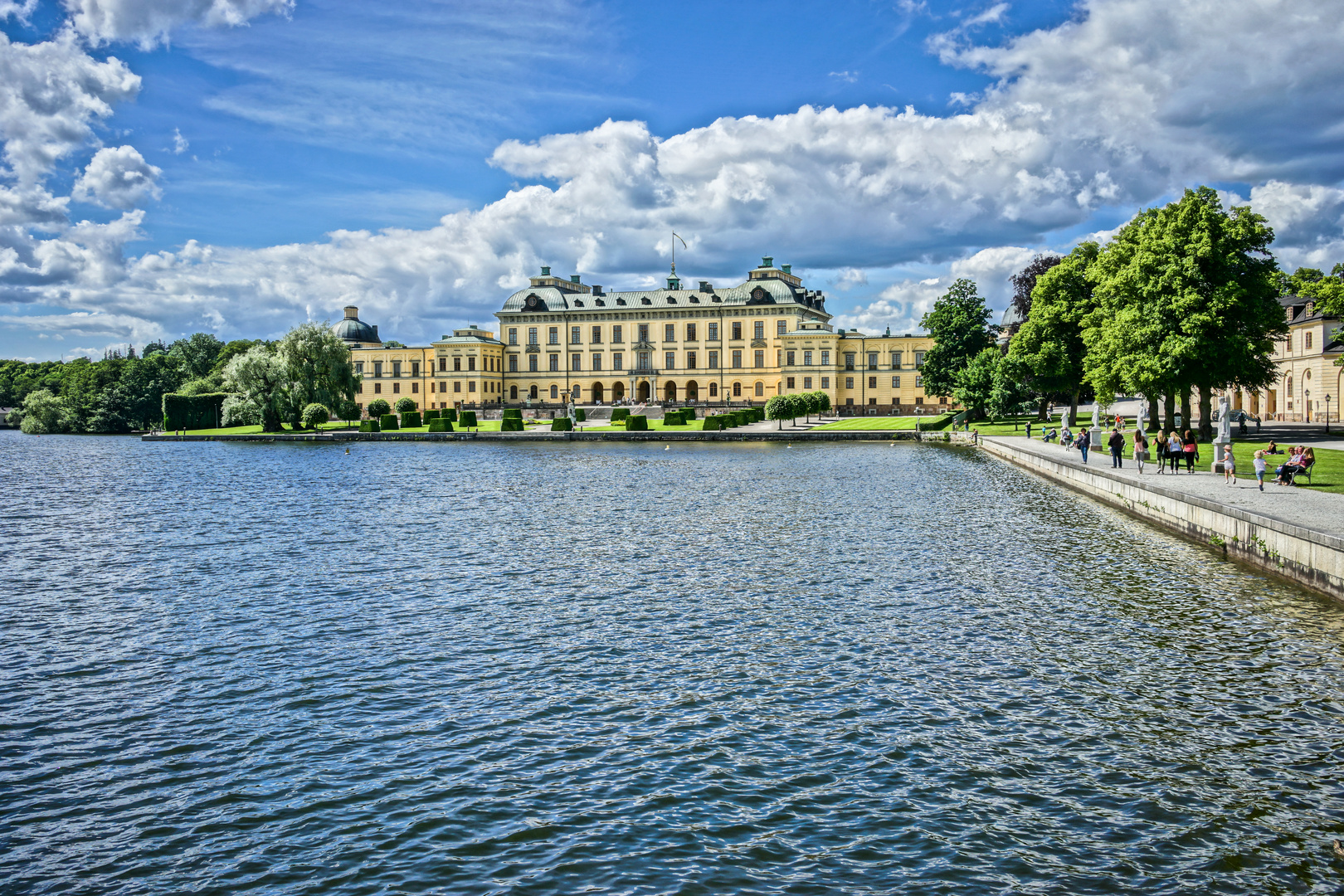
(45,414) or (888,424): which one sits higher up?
(45,414)

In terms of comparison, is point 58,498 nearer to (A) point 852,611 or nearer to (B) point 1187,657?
(A) point 852,611

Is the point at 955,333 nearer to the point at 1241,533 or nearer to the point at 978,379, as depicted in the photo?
the point at 978,379

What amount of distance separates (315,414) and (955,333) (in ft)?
180

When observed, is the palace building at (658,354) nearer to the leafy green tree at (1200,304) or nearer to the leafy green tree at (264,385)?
the leafy green tree at (264,385)

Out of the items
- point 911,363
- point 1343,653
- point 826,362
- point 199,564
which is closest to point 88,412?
point 826,362

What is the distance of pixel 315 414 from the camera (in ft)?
275

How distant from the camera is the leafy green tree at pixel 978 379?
230 ft

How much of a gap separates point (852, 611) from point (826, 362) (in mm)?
96326

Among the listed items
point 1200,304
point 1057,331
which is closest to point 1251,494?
point 1200,304

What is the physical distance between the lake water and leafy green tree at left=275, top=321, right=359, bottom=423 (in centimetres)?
6420

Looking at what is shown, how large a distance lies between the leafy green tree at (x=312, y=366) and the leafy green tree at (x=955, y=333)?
169 feet

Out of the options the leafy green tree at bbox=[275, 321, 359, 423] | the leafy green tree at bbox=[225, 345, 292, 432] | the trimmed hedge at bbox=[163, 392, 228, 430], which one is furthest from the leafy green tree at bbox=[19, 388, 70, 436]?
the leafy green tree at bbox=[275, 321, 359, 423]

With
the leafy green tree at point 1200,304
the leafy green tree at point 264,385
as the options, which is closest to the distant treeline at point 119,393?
the leafy green tree at point 264,385

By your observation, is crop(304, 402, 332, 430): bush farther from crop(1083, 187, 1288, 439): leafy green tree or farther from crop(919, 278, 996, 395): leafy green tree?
crop(1083, 187, 1288, 439): leafy green tree
